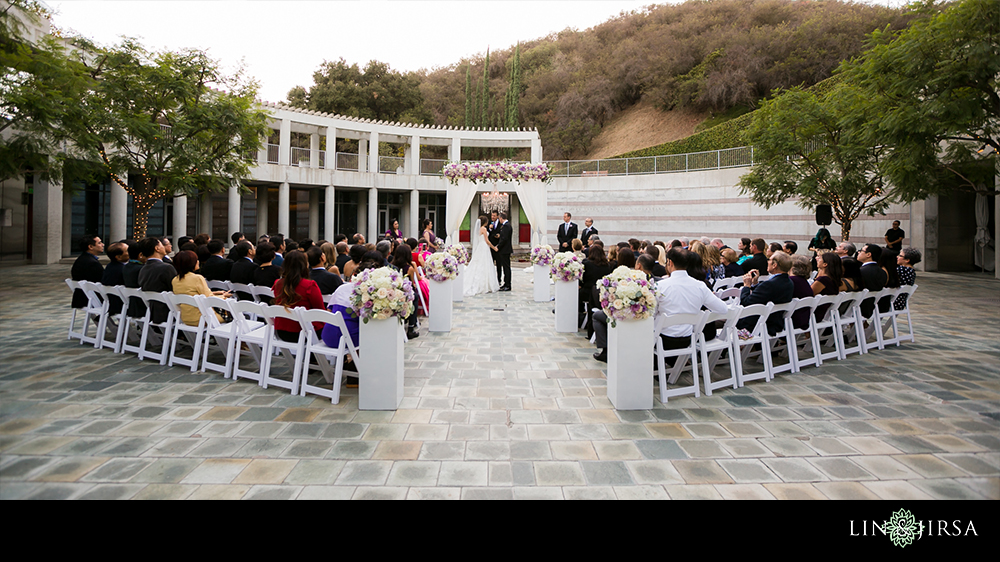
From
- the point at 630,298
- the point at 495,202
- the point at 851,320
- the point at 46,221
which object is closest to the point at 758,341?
the point at 630,298

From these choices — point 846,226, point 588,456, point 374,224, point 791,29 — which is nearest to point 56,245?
point 374,224

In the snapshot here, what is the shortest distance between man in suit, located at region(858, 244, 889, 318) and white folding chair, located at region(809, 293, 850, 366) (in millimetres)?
655

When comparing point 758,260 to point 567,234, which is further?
point 567,234

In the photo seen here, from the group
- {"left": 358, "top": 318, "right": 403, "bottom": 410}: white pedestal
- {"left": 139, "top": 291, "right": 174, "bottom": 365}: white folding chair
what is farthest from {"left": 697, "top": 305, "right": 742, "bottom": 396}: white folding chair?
{"left": 139, "top": 291, "right": 174, "bottom": 365}: white folding chair

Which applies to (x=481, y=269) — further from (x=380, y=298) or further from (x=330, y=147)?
(x=330, y=147)

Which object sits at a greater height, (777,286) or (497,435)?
(777,286)

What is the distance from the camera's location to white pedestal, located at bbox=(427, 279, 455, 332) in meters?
8.01

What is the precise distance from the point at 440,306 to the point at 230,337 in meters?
3.27

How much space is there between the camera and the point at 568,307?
7.98 m

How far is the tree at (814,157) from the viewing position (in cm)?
1424

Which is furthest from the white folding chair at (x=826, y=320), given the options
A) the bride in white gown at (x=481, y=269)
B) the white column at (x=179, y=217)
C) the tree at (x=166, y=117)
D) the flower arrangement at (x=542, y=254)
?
the white column at (x=179, y=217)

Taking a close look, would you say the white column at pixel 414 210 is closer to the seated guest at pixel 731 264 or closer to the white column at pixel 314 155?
the white column at pixel 314 155

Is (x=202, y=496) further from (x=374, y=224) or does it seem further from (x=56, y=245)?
(x=374, y=224)
